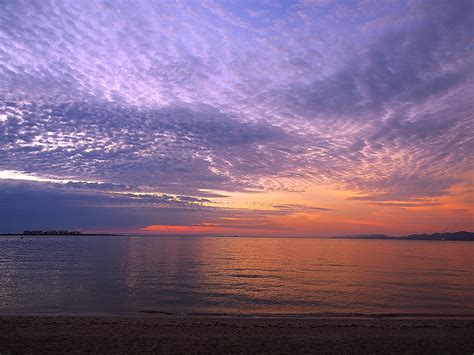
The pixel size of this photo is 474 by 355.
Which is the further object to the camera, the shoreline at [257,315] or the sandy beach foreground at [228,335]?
the shoreline at [257,315]

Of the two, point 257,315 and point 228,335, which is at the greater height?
point 228,335

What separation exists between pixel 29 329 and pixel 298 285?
2506 cm

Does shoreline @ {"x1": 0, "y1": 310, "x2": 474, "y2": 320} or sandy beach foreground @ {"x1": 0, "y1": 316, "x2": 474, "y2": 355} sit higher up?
sandy beach foreground @ {"x1": 0, "y1": 316, "x2": 474, "y2": 355}

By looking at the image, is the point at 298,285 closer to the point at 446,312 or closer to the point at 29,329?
the point at 446,312

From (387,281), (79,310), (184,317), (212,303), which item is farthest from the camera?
(387,281)

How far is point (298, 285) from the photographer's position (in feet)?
117

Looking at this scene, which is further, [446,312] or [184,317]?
[446,312]

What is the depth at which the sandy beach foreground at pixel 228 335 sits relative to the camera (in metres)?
14.3

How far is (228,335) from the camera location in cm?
1652

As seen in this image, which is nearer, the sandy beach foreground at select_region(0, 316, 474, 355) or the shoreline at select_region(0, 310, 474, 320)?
the sandy beach foreground at select_region(0, 316, 474, 355)

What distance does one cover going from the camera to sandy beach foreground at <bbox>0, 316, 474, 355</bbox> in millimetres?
14305

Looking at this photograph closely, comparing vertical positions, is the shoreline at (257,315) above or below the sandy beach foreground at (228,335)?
below

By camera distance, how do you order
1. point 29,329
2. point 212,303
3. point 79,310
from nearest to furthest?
point 29,329 → point 79,310 → point 212,303

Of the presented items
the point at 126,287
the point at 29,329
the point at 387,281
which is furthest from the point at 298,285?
the point at 29,329
